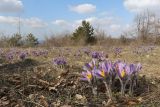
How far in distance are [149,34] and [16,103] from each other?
4488 centimetres

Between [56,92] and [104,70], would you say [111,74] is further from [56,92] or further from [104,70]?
[56,92]

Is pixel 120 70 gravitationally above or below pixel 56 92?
above

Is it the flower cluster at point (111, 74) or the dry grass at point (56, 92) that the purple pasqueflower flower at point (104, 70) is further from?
the dry grass at point (56, 92)

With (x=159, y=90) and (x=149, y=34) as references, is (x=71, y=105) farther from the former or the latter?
(x=149, y=34)

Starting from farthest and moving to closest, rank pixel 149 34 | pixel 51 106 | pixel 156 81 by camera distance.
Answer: pixel 149 34
pixel 156 81
pixel 51 106

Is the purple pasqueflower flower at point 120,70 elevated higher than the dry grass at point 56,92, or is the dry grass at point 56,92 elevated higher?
the purple pasqueflower flower at point 120,70

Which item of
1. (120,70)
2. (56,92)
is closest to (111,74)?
(120,70)

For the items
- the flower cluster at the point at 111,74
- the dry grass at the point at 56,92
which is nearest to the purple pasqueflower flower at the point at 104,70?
the flower cluster at the point at 111,74

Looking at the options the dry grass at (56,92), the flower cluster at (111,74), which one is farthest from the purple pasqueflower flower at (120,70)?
the dry grass at (56,92)

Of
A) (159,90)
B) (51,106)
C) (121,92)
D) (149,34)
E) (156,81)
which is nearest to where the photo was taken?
(51,106)

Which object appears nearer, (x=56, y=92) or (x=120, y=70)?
(x=120, y=70)

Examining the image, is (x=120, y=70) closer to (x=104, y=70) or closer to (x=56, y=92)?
(x=104, y=70)

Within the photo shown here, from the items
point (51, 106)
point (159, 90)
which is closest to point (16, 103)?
point (51, 106)

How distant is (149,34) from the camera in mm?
47406
